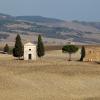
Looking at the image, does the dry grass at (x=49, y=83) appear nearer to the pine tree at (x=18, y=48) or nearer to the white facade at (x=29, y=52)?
the pine tree at (x=18, y=48)

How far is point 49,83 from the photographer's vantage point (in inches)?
1861

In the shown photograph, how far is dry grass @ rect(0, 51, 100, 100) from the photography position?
40531 mm

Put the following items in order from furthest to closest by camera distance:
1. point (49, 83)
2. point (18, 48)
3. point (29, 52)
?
point (29, 52) < point (18, 48) < point (49, 83)

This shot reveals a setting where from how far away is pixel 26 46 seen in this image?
80.1 metres

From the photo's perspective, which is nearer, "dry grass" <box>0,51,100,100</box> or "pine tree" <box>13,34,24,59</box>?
"dry grass" <box>0,51,100,100</box>

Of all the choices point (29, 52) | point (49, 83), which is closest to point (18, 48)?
point (29, 52)

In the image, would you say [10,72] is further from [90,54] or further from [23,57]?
[90,54]

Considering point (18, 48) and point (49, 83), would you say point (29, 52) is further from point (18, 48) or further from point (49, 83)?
point (49, 83)

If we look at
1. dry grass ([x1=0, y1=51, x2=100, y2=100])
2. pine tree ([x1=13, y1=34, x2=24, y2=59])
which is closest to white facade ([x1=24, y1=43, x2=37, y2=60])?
pine tree ([x1=13, y1=34, x2=24, y2=59])

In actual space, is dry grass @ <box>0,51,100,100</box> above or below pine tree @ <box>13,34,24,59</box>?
below

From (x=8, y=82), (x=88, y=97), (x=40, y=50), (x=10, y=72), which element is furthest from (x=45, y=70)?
(x=40, y=50)

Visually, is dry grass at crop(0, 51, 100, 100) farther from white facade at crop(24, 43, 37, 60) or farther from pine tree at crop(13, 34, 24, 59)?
white facade at crop(24, 43, 37, 60)

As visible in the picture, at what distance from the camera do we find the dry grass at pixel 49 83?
4053 cm

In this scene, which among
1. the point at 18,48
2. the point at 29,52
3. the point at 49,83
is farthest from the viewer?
the point at 29,52
